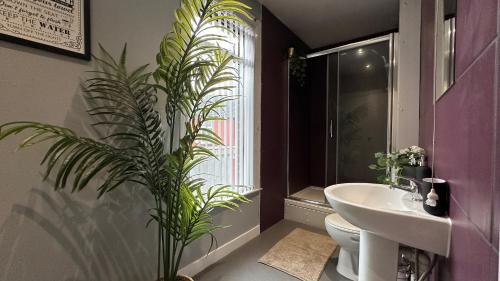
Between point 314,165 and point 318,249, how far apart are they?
168 cm

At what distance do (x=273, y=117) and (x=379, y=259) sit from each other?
68.3 inches

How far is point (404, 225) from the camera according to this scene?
2.77 feet

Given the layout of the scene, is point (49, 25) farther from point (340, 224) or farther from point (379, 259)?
point (340, 224)

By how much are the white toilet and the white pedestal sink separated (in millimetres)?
360

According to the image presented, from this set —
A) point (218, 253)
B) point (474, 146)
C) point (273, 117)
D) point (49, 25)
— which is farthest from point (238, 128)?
point (474, 146)

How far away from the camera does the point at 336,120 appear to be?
3.23 m

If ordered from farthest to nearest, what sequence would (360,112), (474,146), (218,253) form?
(360,112) → (218,253) → (474,146)

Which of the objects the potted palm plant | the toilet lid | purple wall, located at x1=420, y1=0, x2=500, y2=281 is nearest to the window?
the potted palm plant

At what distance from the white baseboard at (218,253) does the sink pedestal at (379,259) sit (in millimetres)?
1151

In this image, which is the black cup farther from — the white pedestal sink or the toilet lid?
the toilet lid

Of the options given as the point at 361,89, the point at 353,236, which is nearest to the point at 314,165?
the point at 361,89

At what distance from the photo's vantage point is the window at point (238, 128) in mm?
1869

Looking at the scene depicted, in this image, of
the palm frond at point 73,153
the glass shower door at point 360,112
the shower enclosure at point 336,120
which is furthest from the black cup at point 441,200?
the glass shower door at point 360,112

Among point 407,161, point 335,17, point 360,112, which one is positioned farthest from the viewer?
point 360,112
